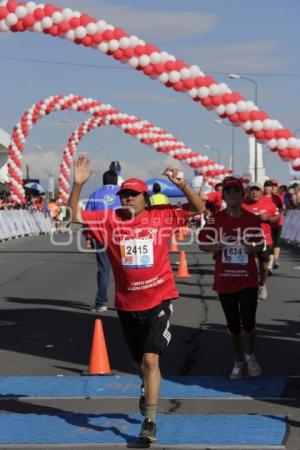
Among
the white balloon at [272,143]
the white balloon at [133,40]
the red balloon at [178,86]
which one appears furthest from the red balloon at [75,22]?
the white balloon at [272,143]

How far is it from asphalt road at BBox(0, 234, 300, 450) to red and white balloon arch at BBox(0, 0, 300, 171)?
8.26 ft

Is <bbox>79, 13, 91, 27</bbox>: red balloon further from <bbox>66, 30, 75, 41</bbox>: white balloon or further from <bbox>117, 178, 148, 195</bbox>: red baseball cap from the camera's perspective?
<bbox>117, 178, 148, 195</bbox>: red baseball cap

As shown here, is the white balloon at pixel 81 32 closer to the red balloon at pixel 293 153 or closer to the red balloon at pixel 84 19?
the red balloon at pixel 84 19


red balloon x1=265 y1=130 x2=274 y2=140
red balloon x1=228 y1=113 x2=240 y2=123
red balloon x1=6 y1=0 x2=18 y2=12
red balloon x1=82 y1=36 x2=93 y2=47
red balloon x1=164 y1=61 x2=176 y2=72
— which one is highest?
red balloon x1=6 y1=0 x2=18 y2=12

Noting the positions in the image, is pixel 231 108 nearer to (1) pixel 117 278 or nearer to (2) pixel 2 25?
(2) pixel 2 25

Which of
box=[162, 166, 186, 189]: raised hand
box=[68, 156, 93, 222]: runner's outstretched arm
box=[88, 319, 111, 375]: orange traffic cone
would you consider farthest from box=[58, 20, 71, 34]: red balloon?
box=[162, 166, 186, 189]: raised hand

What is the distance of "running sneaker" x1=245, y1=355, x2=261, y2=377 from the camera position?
27.9ft

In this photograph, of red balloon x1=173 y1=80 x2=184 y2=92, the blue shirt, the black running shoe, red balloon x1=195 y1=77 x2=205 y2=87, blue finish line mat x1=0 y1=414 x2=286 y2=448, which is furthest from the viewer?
red balloon x1=173 y1=80 x2=184 y2=92

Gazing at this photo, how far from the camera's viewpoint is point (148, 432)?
626 centimetres

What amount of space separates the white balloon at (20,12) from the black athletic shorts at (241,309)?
1354 centimetres

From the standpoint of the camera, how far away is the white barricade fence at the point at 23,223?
36875 millimetres

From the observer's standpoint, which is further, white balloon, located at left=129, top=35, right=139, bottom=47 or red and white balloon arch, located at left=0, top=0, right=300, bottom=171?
white balloon, located at left=129, top=35, right=139, bottom=47

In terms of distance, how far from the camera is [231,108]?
51.3ft

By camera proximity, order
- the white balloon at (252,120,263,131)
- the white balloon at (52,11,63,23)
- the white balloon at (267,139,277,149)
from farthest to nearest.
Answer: the white balloon at (52,11,63,23), the white balloon at (252,120,263,131), the white balloon at (267,139,277,149)
